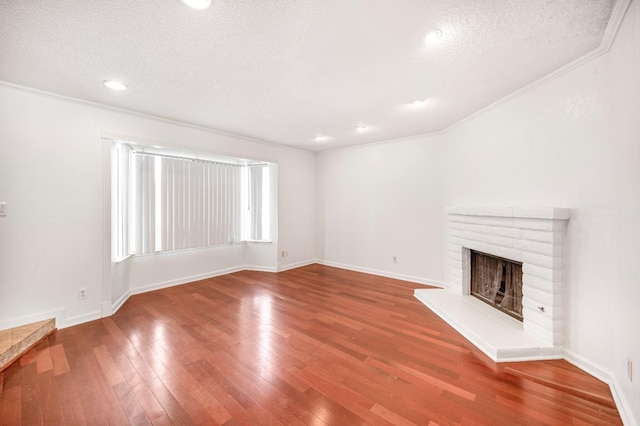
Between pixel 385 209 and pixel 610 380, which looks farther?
pixel 385 209

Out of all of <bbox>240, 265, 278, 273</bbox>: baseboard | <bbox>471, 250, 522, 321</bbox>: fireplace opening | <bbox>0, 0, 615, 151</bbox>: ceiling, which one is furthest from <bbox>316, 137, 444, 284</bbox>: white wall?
<bbox>0, 0, 615, 151</bbox>: ceiling

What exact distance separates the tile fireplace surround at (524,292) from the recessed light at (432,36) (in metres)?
1.70

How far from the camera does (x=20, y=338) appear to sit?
223 centimetres

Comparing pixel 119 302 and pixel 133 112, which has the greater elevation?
pixel 133 112

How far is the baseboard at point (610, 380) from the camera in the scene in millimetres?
1475

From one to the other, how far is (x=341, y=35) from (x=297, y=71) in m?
0.59

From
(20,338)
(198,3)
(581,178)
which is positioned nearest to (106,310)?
(20,338)

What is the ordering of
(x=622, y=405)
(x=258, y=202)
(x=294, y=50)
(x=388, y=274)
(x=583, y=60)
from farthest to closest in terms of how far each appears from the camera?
1. (x=258, y=202)
2. (x=388, y=274)
3. (x=583, y=60)
4. (x=294, y=50)
5. (x=622, y=405)

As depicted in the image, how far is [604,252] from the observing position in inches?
74.2

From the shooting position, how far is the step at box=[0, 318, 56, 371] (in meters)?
2.06

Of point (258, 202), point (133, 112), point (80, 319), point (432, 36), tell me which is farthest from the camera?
point (258, 202)

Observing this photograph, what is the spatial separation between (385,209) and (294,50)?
3330 mm

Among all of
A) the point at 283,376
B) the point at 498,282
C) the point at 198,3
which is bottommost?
the point at 283,376

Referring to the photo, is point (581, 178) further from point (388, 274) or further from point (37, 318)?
point (37, 318)
